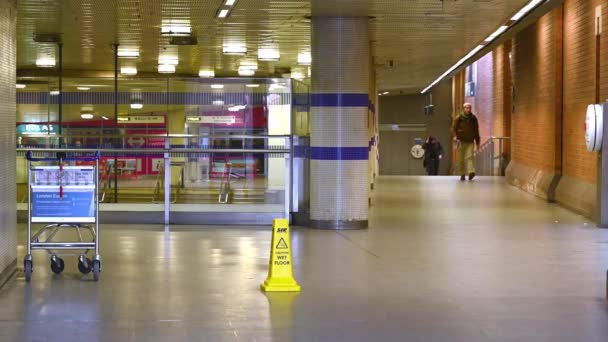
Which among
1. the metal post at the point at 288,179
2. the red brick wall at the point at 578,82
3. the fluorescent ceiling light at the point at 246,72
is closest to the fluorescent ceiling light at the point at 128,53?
the fluorescent ceiling light at the point at 246,72

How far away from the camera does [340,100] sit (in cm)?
1531

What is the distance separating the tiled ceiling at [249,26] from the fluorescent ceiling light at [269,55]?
217 mm

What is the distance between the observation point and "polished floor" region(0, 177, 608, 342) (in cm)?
770

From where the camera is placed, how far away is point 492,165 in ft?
109

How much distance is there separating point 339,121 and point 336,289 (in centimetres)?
608

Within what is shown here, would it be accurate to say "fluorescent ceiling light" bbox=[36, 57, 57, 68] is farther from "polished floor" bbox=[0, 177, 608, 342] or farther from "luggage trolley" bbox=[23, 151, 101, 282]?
"luggage trolley" bbox=[23, 151, 101, 282]

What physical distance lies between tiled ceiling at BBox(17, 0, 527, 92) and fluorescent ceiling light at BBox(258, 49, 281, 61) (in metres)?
0.22

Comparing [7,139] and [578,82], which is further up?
[578,82]

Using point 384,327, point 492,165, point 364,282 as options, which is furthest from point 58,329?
point 492,165

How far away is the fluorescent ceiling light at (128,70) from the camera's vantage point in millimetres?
29206

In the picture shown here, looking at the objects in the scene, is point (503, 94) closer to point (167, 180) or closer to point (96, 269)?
point (167, 180)

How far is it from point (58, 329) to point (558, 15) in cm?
1559

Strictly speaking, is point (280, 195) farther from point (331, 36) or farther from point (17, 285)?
point (17, 285)

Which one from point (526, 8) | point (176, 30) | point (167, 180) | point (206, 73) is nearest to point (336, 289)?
point (167, 180)
